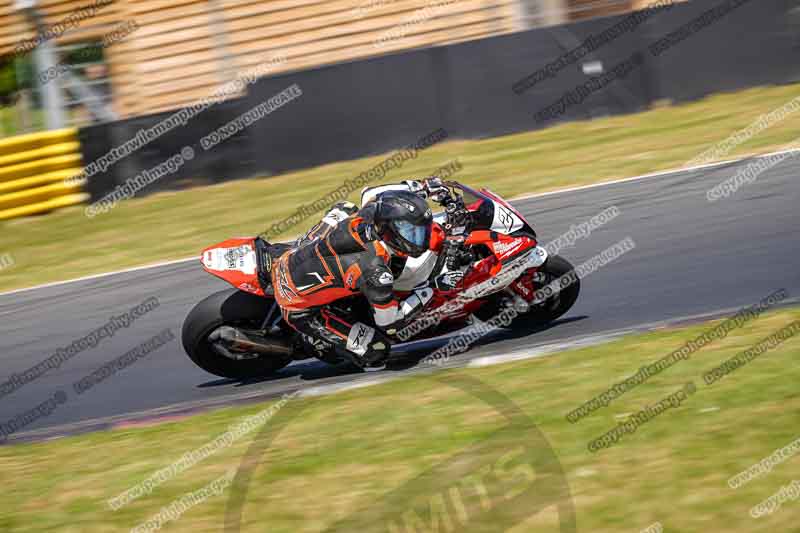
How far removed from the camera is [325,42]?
18469mm

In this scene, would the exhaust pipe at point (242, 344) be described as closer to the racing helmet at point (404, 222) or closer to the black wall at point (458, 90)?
the racing helmet at point (404, 222)

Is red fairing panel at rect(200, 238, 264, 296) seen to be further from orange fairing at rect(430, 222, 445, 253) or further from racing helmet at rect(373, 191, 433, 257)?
orange fairing at rect(430, 222, 445, 253)

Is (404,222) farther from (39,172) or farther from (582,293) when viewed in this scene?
(39,172)

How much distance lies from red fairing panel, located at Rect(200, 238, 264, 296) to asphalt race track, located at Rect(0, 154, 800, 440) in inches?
34.2

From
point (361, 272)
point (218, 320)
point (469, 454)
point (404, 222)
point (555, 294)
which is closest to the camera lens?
point (469, 454)

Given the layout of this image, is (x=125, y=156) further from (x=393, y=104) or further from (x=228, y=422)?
(x=228, y=422)

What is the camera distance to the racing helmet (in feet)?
22.4

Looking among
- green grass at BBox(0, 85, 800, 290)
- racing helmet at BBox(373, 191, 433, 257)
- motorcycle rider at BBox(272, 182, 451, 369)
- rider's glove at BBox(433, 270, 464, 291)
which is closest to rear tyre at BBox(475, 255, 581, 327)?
rider's glove at BBox(433, 270, 464, 291)

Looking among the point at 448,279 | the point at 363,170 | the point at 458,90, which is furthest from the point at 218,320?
the point at 458,90

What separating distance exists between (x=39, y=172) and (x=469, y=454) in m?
10.7

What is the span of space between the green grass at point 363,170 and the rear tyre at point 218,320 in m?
4.46

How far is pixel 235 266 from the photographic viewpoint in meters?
7.39

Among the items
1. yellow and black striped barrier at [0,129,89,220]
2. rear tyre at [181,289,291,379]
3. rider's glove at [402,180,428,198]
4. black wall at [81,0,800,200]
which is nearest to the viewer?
rider's glove at [402,180,428,198]

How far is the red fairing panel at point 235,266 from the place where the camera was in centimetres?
735
